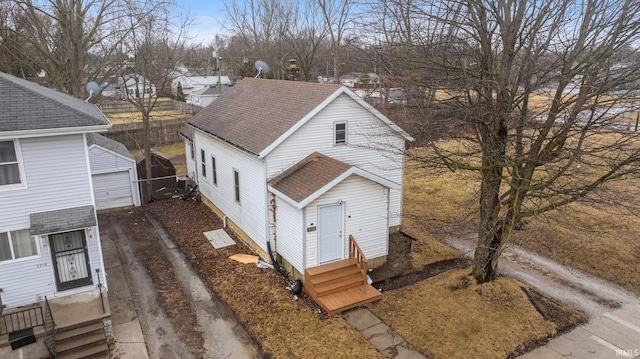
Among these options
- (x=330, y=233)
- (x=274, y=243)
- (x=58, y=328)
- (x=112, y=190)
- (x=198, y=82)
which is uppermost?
(x=198, y=82)

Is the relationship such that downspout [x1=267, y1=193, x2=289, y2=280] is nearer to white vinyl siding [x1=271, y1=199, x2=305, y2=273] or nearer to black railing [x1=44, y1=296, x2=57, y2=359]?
white vinyl siding [x1=271, y1=199, x2=305, y2=273]

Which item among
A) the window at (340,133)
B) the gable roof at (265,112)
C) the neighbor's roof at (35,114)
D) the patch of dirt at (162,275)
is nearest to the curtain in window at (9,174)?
the neighbor's roof at (35,114)

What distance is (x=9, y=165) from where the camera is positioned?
9.66 meters

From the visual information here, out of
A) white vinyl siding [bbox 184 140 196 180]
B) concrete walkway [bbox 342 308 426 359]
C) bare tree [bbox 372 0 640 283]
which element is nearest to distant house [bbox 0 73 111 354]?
concrete walkway [bbox 342 308 426 359]

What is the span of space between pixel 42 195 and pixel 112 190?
1028 centimetres

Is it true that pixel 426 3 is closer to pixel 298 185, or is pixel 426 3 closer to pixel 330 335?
pixel 298 185

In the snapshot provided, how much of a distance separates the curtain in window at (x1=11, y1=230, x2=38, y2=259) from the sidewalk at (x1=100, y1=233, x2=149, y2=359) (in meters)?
2.61

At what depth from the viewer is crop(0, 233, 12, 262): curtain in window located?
995 cm

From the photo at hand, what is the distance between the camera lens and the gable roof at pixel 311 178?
11906 mm

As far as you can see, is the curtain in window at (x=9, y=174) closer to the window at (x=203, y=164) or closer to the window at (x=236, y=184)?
the window at (x=236, y=184)

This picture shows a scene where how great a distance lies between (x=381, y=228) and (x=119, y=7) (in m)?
17.5

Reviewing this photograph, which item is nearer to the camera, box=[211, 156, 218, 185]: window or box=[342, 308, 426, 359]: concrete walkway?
box=[342, 308, 426, 359]: concrete walkway

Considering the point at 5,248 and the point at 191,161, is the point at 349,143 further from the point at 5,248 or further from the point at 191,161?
the point at 191,161

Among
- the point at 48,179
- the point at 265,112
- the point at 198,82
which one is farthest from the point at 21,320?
the point at 198,82
